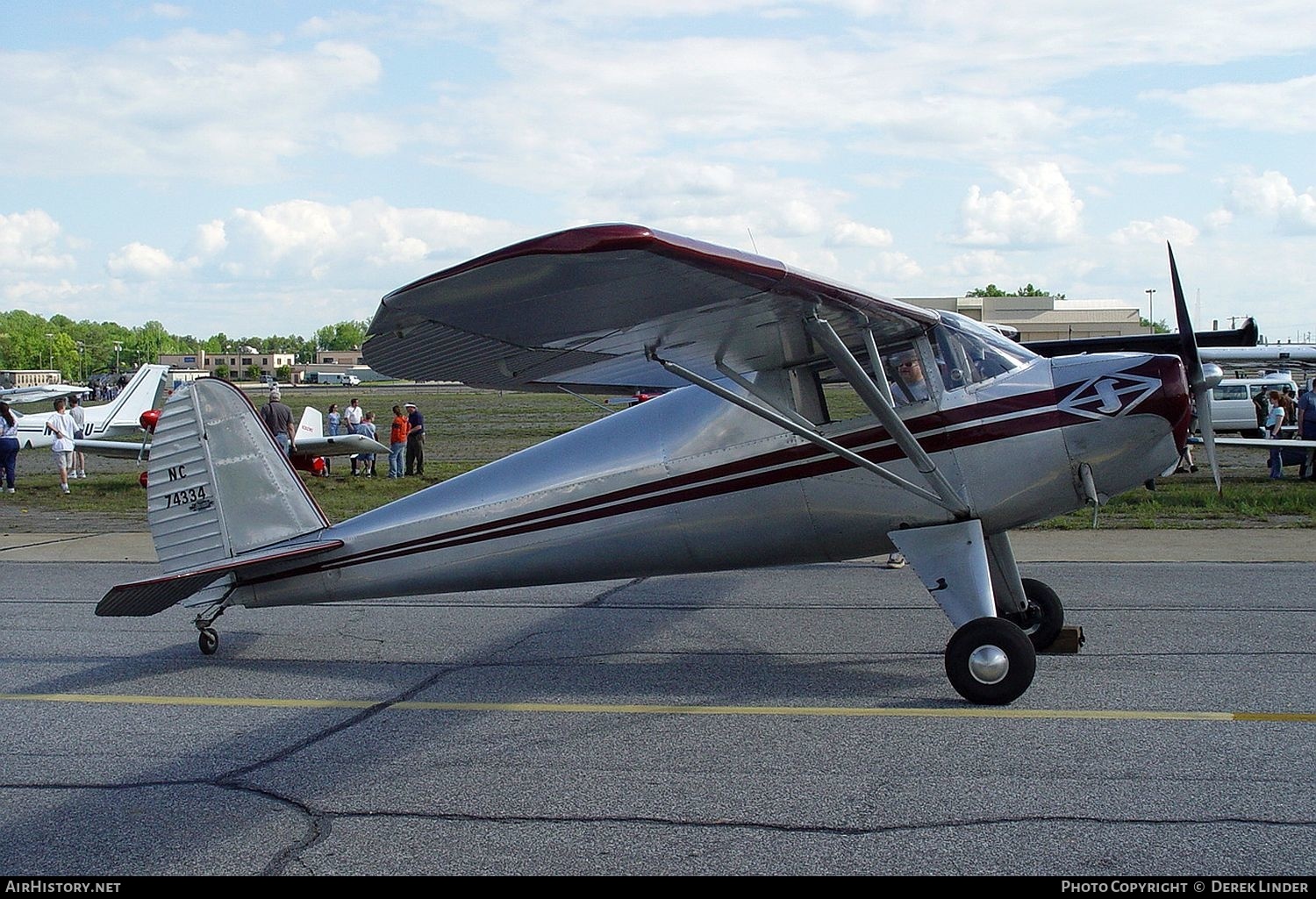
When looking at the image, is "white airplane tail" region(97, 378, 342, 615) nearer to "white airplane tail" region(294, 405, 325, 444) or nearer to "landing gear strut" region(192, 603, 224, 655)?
"landing gear strut" region(192, 603, 224, 655)

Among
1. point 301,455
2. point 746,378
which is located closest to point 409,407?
point 301,455

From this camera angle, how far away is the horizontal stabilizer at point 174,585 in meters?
7.23

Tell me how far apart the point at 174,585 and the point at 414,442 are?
16157mm

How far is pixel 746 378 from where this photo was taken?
7094mm

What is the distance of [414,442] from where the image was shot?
77.0ft

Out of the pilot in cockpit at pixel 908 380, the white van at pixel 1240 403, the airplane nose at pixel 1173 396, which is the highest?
the pilot in cockpit at pixel 908 380

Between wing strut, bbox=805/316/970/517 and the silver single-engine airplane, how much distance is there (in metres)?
0.02

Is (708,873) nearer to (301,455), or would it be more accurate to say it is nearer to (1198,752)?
(1198,752)

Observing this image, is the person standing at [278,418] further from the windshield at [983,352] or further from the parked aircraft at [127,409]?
the windshield at [983,352]

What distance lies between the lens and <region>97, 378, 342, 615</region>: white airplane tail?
7.54m

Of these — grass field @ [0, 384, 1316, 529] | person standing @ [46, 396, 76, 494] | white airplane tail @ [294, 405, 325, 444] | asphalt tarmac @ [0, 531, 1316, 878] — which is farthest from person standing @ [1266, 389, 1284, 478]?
person standing @ [46, 396, 76, 494]

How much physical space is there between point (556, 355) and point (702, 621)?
2882mm

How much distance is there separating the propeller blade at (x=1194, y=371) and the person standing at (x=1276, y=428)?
14195 mm
